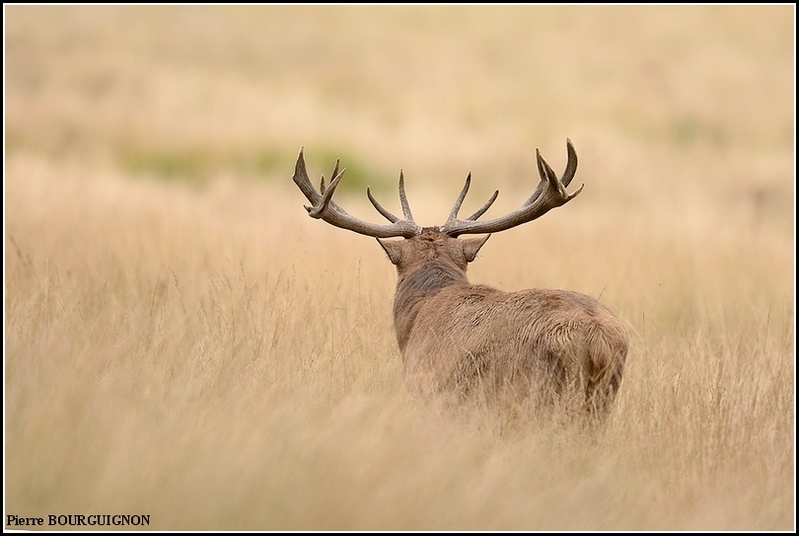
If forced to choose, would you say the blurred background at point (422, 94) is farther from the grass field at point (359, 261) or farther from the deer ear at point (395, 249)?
the deer ear at point (395, 249)

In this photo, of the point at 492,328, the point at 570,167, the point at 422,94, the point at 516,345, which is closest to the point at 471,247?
the point at 570,167

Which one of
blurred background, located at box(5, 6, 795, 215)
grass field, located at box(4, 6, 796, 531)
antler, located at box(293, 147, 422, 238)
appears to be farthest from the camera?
blurred background, located at box(5, 6, 795, 215)

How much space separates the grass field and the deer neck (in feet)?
0.79

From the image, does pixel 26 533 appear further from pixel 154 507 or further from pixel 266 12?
pixel 266 12

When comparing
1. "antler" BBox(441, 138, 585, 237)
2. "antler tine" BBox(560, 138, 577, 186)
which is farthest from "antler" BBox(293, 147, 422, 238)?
"antler tine" BBox(560, 138, 577, 186)

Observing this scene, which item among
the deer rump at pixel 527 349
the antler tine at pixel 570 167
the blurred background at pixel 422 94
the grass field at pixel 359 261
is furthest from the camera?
the blurred background at pixel 422 94

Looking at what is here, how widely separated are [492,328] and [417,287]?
38.0 inches

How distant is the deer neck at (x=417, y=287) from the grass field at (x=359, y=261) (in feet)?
0.79

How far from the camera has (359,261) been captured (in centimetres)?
641

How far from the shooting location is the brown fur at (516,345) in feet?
14.2

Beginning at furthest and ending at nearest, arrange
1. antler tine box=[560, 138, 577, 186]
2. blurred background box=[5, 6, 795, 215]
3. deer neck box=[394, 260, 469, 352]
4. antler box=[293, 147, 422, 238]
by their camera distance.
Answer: blurred background box=[5, 6, 795, 215], antler box=[293, 147, 422, 238], deer neck box=[394, 260, 469, 352], antler tine box=[560, 138, 577, 186]

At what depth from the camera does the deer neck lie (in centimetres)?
550

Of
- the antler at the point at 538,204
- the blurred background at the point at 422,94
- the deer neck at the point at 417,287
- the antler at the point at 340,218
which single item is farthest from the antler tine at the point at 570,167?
the blurred background at the point at 422,94

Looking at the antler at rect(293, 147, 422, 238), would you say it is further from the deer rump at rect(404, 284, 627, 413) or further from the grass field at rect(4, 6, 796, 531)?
the deer rump at rect(404, 284, 627, 413)
